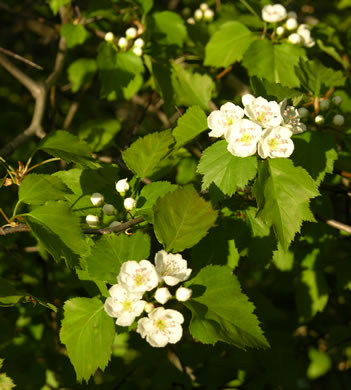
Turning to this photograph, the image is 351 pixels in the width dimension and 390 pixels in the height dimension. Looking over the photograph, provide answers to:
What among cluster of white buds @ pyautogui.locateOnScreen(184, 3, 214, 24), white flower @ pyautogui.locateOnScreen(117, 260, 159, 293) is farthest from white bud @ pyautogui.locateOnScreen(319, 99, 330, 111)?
cluster of white buds @ pyautogui.locateOnScreen(184, 3, 214, 24)

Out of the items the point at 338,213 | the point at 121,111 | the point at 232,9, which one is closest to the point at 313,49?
the point at 232,9

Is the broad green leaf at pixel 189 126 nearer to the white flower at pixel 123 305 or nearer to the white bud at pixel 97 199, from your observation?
the white bud at pixel 97 199

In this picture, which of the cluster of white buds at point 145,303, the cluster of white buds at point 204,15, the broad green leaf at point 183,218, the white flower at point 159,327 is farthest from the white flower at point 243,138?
the cluster of white buds at point 204,15

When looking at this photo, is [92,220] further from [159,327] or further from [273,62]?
[273,62]

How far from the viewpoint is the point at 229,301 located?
64.4 inches

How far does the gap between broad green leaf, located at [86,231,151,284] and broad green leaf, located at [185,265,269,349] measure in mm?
230

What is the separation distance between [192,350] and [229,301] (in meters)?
1.38

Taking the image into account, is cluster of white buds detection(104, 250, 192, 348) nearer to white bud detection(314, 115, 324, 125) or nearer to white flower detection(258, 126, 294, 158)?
white flower detection(258, 126, 294, 158)

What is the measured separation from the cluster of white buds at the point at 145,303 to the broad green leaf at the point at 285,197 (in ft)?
1.44

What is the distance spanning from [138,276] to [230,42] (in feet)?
6.04

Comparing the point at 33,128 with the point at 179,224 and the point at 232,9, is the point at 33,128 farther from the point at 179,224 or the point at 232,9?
the point at 232,9

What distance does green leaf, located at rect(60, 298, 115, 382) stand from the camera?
5.25ft

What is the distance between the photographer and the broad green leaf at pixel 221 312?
5.11ft

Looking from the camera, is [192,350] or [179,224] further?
[192,350]
